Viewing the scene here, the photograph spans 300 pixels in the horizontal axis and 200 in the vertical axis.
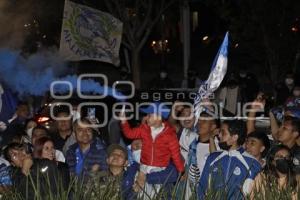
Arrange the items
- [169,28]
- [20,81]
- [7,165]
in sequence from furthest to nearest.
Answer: [169,28], [20,81], [7,165]

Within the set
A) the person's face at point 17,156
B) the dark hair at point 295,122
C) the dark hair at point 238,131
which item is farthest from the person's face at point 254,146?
the person's face at point 17,156

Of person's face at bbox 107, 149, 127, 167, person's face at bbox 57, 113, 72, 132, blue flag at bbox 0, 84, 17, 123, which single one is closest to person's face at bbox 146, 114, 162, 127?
person's face at bbox 107, 149, 127, 167

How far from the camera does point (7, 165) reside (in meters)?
7.09

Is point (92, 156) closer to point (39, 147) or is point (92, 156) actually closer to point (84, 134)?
point (84, 134)

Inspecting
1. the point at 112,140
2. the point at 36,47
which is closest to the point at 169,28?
the point at 36,47

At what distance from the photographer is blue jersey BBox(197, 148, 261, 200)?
5.29 m

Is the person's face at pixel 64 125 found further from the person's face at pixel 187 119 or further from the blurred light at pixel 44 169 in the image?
the blurred light at pixel 44 169

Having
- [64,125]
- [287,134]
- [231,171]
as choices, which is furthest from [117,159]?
[64,125]

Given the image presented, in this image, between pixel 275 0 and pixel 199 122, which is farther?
pixel 275 0

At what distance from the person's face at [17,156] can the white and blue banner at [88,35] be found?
7.55 metres

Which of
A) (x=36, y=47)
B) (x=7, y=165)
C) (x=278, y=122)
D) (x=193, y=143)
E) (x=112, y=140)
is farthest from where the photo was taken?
(x=36, y=47)

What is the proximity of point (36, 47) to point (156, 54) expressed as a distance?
15398 mm

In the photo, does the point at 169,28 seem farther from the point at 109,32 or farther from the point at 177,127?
the point at 177,127

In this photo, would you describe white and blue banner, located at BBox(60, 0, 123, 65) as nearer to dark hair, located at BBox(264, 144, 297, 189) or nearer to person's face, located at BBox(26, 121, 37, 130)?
person's face, located at BBox(26, 121, 37, 130)
